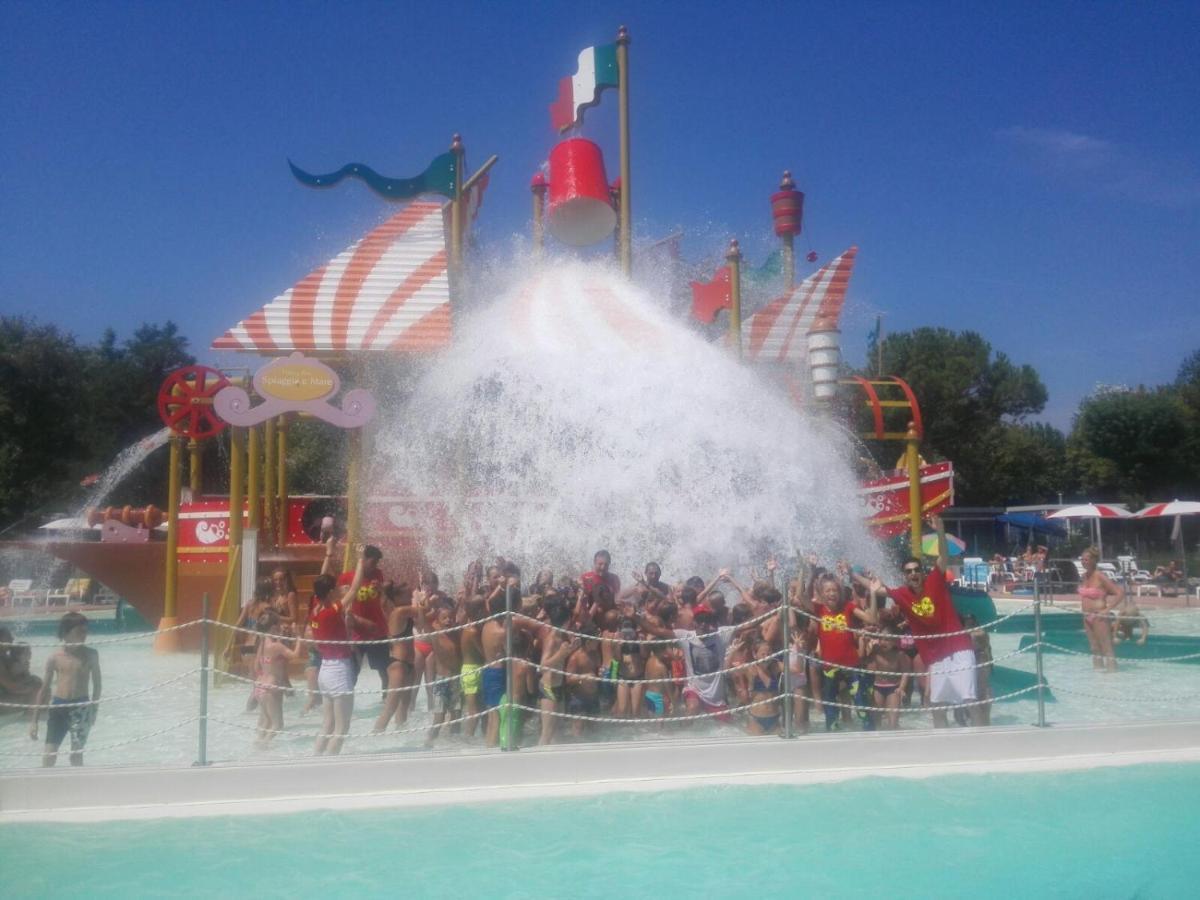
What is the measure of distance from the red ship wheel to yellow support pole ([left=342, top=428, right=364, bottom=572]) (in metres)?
3.67

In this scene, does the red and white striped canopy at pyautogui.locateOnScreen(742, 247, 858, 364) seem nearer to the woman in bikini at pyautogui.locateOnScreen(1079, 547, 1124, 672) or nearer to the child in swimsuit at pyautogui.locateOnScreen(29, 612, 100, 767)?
the woman in bikini at pyautogui.locateOnScreen(1079, 547, 1124, 672)

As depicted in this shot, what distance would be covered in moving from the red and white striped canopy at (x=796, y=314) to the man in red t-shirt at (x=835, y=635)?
8960 millimetres

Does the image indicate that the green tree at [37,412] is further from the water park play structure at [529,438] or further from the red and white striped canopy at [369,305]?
the red and white striped canopy at [369,305]

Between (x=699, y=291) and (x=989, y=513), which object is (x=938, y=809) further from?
(x=989, y=513)

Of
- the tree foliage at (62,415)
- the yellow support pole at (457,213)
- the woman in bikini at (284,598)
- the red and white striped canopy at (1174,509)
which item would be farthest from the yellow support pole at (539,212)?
the tree foliage at (62,415)

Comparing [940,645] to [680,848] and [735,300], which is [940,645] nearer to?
[680,848]

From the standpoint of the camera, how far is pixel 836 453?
47.4 feet

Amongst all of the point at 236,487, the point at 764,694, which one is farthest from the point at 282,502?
the point at 764,694

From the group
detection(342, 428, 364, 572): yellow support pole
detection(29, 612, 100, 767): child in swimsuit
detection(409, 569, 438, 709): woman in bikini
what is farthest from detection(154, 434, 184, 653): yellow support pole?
detection(29, 612, 100, 767): child in swimsuit

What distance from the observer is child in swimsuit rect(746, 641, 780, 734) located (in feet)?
25.4

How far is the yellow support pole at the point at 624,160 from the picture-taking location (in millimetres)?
16422

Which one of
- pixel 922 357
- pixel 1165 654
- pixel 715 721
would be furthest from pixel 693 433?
pixel 922 357

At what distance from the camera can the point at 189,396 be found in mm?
16234

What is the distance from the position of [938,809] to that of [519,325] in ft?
36.0
